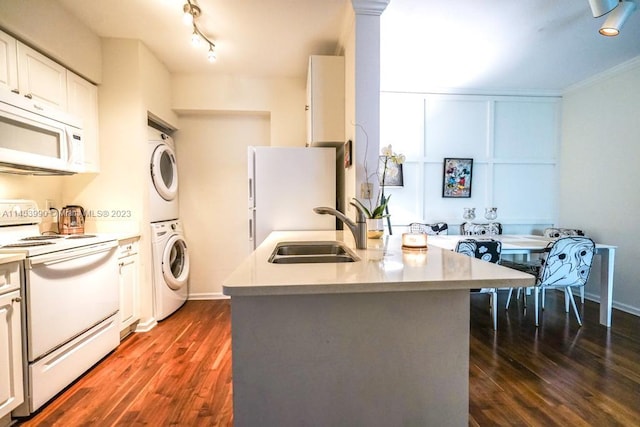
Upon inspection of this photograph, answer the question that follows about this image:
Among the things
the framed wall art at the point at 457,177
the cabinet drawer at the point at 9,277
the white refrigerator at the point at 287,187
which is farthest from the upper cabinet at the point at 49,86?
the framed wall art at the point at 457,177

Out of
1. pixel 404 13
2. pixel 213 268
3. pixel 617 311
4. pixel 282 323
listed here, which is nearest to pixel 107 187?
pixel 213 268

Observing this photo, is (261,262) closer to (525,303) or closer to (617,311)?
(525,303)

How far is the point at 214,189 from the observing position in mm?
3371

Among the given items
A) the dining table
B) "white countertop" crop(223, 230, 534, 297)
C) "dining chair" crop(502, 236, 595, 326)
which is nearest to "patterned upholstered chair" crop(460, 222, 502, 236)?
the dining table

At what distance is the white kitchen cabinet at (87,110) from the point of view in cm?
219

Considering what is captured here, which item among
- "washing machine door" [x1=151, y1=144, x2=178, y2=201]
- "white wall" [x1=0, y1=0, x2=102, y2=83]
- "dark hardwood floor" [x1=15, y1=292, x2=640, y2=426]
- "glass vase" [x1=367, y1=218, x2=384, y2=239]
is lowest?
"dark hardwood floor" [x1=15, y1=292, x2=640, y2=426]

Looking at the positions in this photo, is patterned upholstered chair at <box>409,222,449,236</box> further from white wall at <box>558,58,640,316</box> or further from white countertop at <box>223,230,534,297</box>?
white countertop at <box>223,230,534,297</box>

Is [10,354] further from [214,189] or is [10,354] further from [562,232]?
[562,232]

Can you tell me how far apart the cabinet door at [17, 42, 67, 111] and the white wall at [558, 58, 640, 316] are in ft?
16.9

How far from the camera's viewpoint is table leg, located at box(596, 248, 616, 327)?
8.45 feet

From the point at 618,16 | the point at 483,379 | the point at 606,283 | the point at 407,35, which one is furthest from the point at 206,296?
the point at 618,16

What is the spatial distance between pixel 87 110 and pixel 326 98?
6.43 feet

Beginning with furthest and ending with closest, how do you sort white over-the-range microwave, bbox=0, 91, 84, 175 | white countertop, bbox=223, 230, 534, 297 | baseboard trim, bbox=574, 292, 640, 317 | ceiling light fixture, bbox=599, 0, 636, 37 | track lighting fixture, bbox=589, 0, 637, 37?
baseboard trim, bbox=574, 292, 640, 317 → ceiling light fixture, bbox=599, 0, 636, 37 → track lighting fixture, bbox=589, 0, 637, 37 → white over-the-range microwave, bbox=0, 91, 84, 175 → white countertop, bbox=223, 230, 534, 297

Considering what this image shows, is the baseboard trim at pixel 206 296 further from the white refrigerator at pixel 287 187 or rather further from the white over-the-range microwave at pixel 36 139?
the white over-the-range microwave at pixel 36 139
